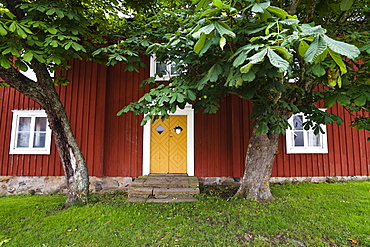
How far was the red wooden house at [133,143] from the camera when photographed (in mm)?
5785

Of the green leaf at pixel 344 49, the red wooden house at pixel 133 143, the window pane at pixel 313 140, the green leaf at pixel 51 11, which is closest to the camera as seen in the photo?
the green leaf at pixel 344 49

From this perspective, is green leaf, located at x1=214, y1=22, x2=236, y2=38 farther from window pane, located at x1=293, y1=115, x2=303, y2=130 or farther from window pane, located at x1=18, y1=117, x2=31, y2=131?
window pane, located at x1=18, y1=117, x2=31, y2=131

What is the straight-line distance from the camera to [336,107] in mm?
6090

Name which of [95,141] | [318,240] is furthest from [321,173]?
[95,141]

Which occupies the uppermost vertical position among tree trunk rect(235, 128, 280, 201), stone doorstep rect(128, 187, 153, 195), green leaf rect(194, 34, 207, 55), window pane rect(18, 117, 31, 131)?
green leaf rect(194, 34, 207, 55)

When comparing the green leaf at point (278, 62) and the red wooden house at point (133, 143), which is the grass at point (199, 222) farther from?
the green leaf at point (278, 62)

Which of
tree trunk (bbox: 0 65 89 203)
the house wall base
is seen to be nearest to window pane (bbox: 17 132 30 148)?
the house wall base

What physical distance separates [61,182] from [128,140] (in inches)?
92.3

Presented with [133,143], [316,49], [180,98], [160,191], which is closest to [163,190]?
[160,191]

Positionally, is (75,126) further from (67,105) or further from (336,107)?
(336,107)

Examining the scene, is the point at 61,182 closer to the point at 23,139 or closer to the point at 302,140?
the point at 23,139

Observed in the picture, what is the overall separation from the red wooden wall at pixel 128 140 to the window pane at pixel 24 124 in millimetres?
331

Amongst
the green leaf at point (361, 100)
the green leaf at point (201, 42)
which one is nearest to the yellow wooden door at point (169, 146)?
the green leaf at point (361, 100)

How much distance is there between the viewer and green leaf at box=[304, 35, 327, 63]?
1.26 metres
